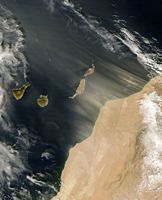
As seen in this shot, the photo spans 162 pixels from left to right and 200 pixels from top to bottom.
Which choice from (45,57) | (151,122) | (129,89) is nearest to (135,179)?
(151,122)

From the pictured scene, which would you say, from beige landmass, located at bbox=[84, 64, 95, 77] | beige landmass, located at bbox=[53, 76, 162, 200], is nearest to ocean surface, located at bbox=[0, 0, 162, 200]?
beige landmass, located at bbox=[84, 64, 95, 77]

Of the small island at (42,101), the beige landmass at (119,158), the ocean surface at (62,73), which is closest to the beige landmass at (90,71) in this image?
the ocean surface at (62,73)

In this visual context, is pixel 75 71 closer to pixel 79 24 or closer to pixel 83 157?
pixel 79 24

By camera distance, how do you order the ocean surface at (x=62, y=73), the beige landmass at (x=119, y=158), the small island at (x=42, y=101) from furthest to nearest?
the small island at (x=42, y=101), the ocean surface at (x=62, y=73), the beige landmass at (x=119, y=158)

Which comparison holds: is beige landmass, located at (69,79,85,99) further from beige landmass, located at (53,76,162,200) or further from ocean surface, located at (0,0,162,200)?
beige landmass, located at (53,76,162,200)

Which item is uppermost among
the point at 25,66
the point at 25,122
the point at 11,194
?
the point at 25,66

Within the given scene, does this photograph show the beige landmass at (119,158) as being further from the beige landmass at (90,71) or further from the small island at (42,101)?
the small island at (42,101)
